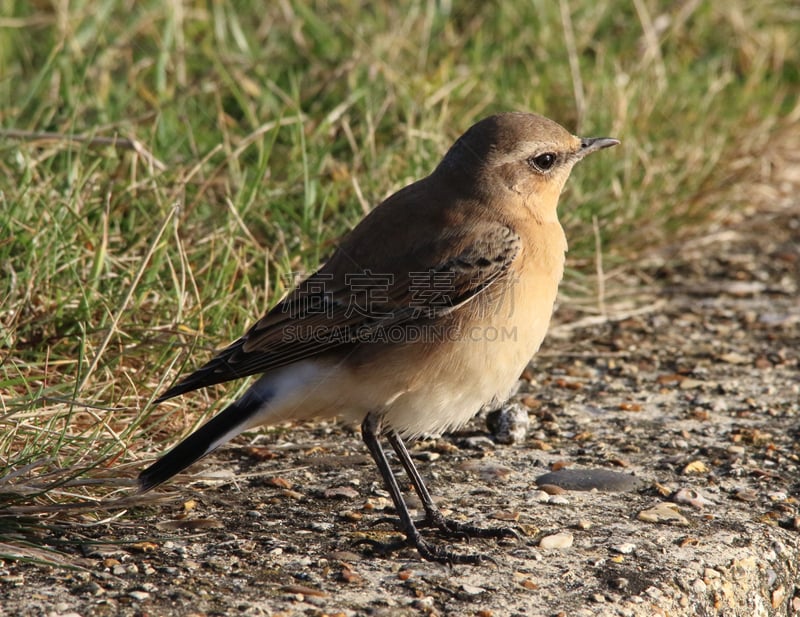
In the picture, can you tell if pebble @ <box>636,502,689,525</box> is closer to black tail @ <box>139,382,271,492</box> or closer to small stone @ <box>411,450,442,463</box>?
small stone @ <box>411,450,442,463</box>

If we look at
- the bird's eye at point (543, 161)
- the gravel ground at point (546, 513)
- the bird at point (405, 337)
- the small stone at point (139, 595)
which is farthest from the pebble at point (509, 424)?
the small stone at point (139, 595)

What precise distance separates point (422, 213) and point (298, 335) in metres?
0.80

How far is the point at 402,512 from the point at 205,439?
0.82 m

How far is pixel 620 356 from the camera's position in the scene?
6.16 metres

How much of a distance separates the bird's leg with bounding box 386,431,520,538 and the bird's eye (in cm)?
140

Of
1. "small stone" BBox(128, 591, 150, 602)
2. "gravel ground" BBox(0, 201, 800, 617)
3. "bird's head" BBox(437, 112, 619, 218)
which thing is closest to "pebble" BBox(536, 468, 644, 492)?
"gravel ground" BBox(0, 201, 800, 617)

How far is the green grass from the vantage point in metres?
4.99

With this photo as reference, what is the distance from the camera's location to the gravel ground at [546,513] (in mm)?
3742

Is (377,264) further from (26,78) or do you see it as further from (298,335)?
(26,78)

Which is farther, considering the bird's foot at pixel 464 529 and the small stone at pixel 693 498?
the small stone at pixel 693 498

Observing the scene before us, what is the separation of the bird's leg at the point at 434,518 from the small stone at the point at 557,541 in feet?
0.39

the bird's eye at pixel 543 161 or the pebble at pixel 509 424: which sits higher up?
the bird's eye at pixel 543 161

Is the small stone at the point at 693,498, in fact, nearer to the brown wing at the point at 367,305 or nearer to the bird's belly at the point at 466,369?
the bird's belly at the point at 466,369

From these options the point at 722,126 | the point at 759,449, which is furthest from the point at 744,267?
the point at 759,449
